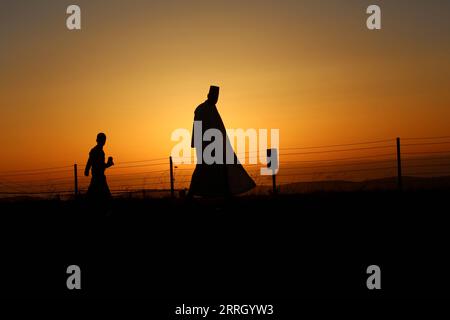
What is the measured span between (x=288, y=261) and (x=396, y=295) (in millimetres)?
1636

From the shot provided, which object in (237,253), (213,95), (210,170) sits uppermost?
(213,95)

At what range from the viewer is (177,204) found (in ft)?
51.3

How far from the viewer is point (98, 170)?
13.2m

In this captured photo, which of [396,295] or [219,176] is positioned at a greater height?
[219,176]

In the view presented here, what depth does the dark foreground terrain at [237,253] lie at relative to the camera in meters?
6.28

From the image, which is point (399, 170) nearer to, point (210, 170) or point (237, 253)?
point (210, 170)

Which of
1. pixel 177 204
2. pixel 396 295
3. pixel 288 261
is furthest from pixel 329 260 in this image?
pixel 177 204

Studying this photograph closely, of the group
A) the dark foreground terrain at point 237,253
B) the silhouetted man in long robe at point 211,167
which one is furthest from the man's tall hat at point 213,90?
the dark foreground terrain at point 237,253

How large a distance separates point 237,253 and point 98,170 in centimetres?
579

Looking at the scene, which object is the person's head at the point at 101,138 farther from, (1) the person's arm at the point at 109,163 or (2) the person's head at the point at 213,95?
(2) the person's head at the point at 213,95

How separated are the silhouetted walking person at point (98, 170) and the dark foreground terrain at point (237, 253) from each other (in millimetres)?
404

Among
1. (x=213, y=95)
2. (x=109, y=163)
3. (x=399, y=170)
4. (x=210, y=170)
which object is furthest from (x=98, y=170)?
(x=399, y=170)
